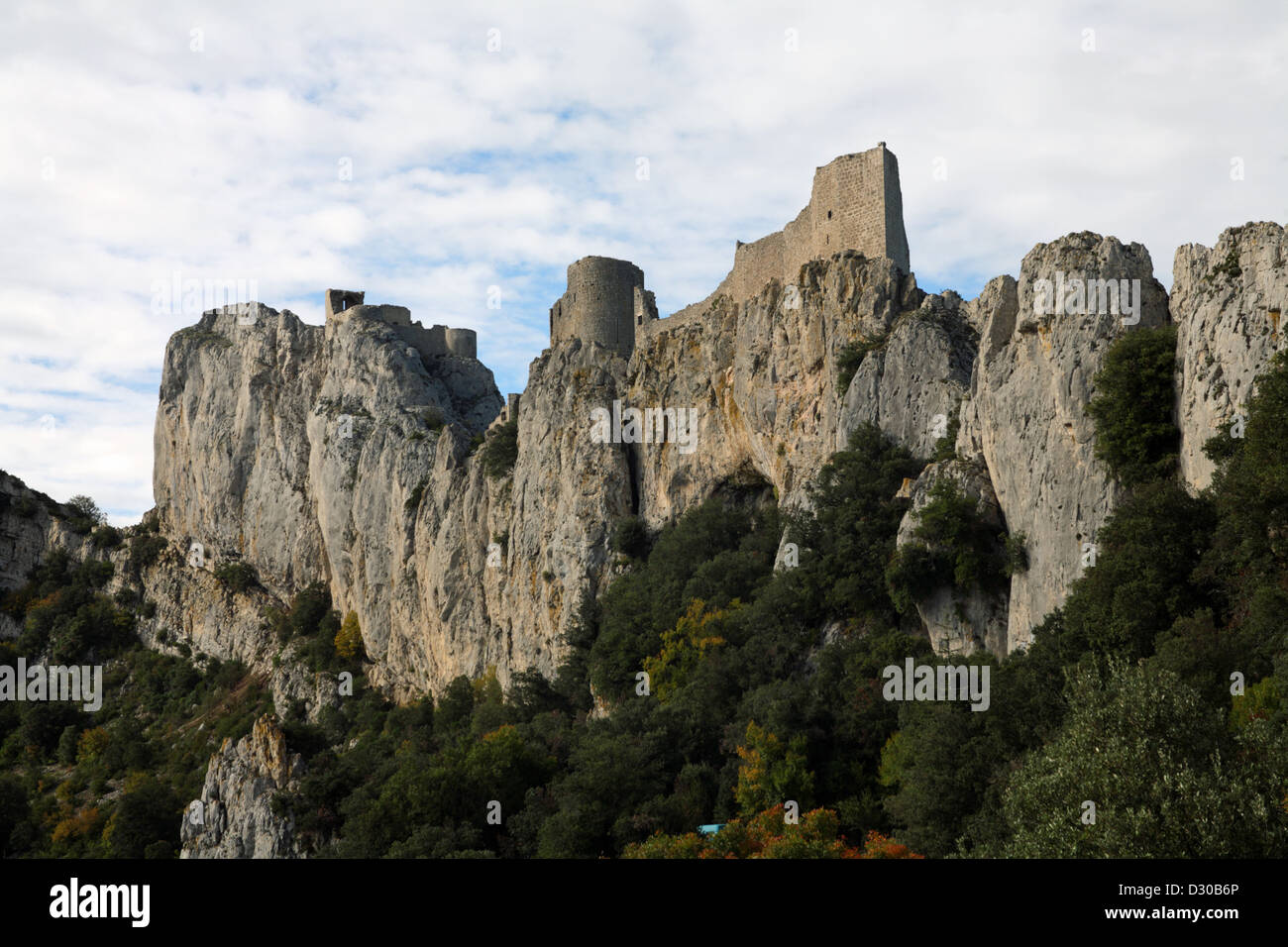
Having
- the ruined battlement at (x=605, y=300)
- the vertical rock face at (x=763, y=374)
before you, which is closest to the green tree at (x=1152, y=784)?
the vertical rock face at (x=763, y=374)

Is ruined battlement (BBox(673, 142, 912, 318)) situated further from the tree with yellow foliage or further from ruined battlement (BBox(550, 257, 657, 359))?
the tree with yellow foliage

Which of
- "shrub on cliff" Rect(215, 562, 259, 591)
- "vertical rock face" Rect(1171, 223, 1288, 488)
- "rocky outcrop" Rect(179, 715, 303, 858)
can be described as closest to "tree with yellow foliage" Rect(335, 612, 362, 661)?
"shrub on cliff" Rect(215, 562, 259, 591)

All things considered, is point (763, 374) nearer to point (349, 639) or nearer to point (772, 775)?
point (772, 775)

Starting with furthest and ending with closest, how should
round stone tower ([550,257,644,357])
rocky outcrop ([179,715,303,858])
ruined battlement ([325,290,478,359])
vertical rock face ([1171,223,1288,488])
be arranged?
ruined battlement ([325,290,478,359]) → round stone tower ([550,257,644,357]) → rocky outcrop ([179,715,303,858]) → vertical rock face ([1171,223,1288,488])

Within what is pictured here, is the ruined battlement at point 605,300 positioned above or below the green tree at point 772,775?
above

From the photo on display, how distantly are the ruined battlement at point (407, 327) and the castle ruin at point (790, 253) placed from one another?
18433 mm

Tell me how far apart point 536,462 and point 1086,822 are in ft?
137

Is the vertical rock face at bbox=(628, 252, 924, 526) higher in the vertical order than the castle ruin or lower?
lower

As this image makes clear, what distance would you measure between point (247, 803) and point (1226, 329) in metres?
35.6

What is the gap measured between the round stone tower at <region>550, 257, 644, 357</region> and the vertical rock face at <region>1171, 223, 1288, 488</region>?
34.4 meters

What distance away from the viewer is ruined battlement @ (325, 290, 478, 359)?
76.8 metres

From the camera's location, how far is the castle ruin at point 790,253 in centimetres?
4397

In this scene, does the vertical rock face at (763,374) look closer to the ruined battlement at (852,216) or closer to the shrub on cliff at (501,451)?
the ruined battlement at (852,216)

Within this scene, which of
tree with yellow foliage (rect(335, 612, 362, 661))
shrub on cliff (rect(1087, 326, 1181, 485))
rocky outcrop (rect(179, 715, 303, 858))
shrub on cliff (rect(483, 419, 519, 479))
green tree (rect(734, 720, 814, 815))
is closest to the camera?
shrub on cliff (rect(1087, 326, 1181, 485))
